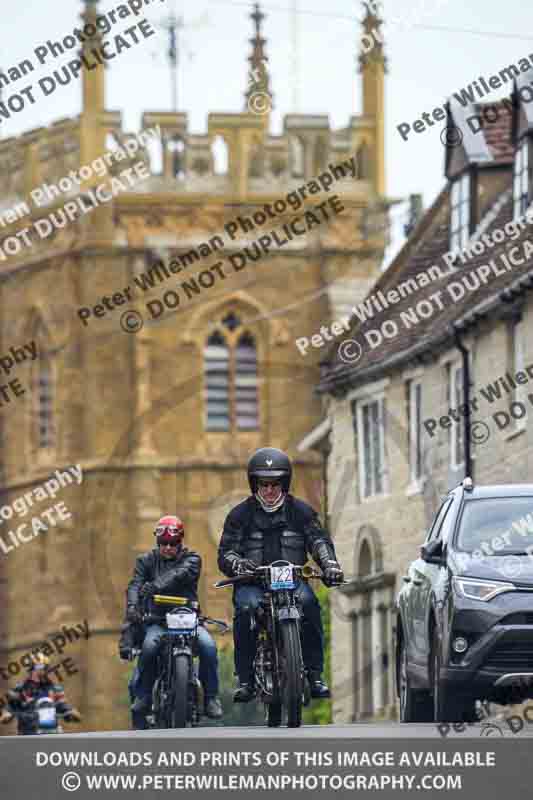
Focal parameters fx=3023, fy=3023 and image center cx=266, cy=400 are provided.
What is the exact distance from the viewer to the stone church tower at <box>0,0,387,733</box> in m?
74.3

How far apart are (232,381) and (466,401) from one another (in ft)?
117

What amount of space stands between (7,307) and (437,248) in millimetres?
31449

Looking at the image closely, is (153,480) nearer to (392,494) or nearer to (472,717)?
(392,494)

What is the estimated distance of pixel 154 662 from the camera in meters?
20.0

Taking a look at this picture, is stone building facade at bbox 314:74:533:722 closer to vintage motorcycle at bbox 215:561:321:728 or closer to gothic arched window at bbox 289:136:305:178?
vintage motorcycle at bbox 215:561:321:728

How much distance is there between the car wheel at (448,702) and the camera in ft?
61.4

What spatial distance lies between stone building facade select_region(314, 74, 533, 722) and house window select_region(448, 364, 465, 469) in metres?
0.03

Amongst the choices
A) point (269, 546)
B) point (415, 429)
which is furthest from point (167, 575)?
point (415, 429)

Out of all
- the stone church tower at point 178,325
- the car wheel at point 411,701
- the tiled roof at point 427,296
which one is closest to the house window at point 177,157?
the stone church tower at point 178,325

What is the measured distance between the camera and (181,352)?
2945 inches

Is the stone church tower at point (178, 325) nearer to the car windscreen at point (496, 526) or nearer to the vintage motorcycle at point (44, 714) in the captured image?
the vintage motorcycle at point (44, 714)

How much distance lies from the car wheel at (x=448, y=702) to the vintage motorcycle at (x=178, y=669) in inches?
55.0

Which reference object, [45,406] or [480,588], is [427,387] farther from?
[45,406]

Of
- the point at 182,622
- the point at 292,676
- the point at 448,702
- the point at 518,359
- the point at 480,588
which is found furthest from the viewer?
the point at 518,359
